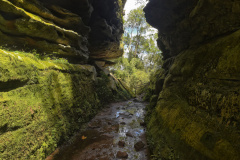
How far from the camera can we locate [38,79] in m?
5.49

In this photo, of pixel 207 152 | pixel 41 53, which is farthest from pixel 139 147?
pixel 41 53

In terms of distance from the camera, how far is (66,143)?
5.81m

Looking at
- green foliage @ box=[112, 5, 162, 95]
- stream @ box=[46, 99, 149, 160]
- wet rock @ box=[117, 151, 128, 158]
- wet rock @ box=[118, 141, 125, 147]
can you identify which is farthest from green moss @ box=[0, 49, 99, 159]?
green foliage @ box=[112, 5, 162, 95]

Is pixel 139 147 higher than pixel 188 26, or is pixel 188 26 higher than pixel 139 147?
pixel 188 26

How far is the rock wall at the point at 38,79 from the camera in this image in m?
4.08

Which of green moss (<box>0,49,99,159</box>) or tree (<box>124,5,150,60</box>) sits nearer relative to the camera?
green moss (<box>0,49,99,159</box>)

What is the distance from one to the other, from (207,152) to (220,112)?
48.2 inches

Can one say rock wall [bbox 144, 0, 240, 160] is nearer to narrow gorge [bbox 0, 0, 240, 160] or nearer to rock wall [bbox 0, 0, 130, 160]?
narrow gorge [bbox 0, 0, 240, 160]

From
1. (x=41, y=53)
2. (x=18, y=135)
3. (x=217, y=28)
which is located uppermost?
(x=41, y=53)

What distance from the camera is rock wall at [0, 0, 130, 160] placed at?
4.08 meters

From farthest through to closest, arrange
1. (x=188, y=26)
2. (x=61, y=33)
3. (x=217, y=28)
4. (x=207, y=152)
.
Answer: (x=61, y=33) → (x=188, y=26) → (x=217, y=28) → (x=207, y=152)

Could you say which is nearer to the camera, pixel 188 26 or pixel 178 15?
pixel 188 26

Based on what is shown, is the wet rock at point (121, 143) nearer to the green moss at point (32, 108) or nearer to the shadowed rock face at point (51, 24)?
the green moss at point (32, 108)

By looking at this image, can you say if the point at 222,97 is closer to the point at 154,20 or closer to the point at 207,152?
the point at 207,152
